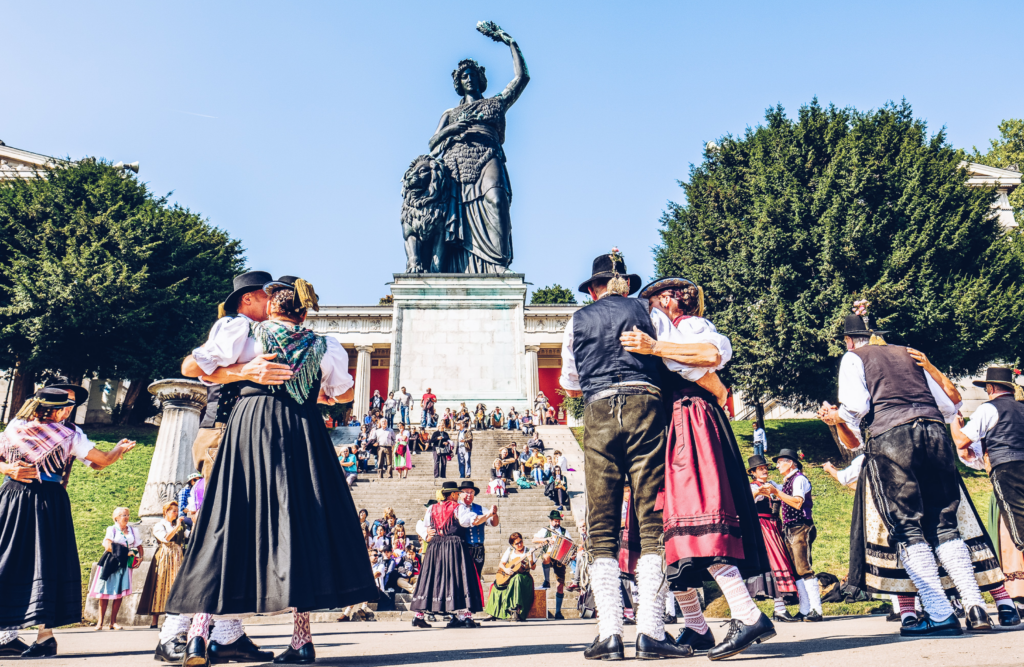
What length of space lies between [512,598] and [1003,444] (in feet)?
22.6

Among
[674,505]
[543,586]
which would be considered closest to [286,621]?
[543,586]

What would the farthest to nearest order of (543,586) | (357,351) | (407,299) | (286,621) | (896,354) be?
1. (357,351)
2. (407,299)
3. (543,586)
4. (286,621)
5. (896,354)

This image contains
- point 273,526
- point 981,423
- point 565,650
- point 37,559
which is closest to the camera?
point 273,526

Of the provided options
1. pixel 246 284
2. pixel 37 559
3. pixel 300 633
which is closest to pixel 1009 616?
pixel 300 633

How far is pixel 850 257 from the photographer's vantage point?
81.6 ft

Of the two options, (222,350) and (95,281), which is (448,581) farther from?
Result: (95,281)

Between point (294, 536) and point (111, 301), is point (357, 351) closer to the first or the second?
point (111, 301)

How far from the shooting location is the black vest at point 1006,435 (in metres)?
6.90

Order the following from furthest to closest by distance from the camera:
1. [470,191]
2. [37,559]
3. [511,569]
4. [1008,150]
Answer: [1008,150] → [470,191] → [511,569] → [37,559]

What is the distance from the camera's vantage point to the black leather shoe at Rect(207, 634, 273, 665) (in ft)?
14.9

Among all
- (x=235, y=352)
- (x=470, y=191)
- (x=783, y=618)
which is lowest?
(x=783, y=618)

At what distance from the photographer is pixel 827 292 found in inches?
969

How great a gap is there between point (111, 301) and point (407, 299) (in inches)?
524

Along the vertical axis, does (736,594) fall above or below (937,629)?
above
